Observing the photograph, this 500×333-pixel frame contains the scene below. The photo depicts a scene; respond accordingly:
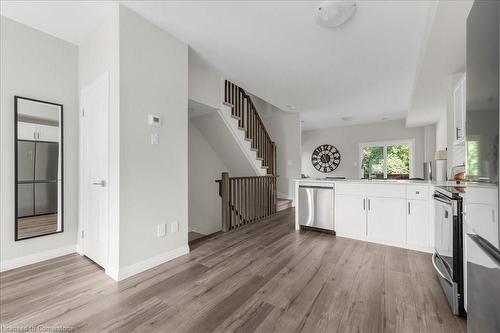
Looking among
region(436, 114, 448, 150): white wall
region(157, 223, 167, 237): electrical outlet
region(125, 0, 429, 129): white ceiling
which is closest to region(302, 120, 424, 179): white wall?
region(436, 114, 448, 150): white wall

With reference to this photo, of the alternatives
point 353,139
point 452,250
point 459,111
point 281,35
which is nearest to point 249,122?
point 281,35

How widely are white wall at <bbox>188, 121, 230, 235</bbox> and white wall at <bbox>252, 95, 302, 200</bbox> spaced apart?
198cm

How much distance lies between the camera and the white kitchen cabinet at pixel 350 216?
319cm

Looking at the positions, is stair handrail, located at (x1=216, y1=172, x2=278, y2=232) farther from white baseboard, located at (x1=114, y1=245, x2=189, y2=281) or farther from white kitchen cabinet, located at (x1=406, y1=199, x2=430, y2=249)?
white kitchen cabinet, located at (x1=406, y1=199, x2=430, y2=249)

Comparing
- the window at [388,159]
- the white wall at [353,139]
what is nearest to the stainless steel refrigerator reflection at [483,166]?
the window at [388,159]

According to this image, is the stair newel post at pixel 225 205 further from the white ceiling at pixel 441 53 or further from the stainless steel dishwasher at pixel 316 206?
the white ceiling at pixel 441 53

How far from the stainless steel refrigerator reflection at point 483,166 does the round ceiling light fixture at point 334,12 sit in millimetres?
1441

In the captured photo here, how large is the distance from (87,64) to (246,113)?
2.86 m

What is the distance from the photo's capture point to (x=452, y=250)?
5.38 feet

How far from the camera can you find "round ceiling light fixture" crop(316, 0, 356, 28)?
6.41 feet

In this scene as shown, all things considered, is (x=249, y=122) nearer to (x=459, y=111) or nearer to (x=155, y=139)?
(x=155, y=139)

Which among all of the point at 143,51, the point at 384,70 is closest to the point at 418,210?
the point at 384,70

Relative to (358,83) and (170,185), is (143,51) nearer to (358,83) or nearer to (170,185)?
(170,185)

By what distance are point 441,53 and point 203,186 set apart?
14.8ft
